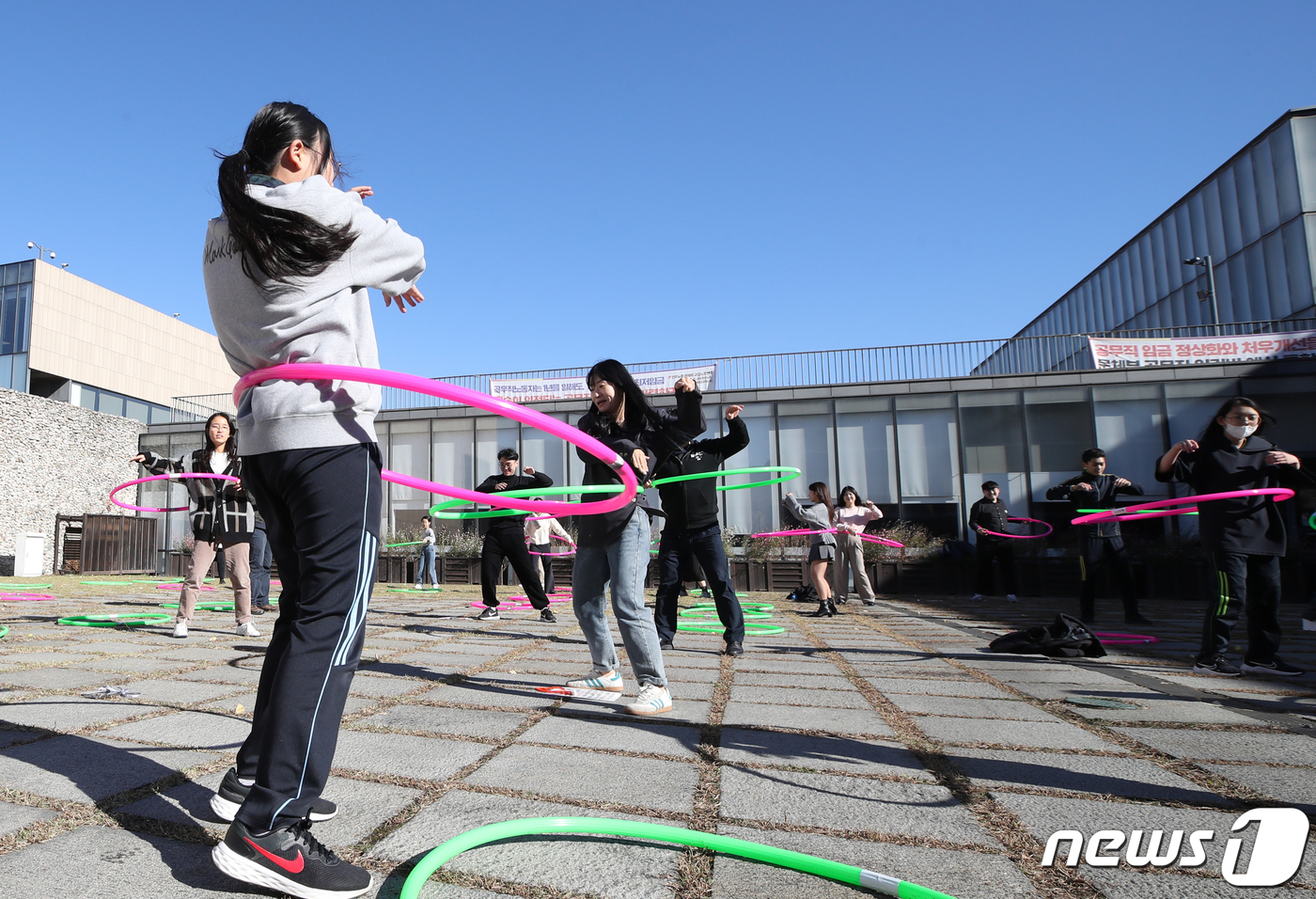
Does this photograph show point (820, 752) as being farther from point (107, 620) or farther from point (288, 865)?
point (107, 620)

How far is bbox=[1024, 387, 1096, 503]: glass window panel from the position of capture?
16.3 metres

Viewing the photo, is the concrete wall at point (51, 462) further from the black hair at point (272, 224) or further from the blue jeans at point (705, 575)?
the black hair at point (272, 224)

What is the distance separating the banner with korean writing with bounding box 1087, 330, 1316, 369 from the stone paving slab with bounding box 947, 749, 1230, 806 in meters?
16.9

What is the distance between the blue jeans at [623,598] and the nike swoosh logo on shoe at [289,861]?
1.79 meters

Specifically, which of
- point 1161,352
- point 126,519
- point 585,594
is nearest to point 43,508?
point 126,519

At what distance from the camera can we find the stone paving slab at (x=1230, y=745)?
251 cm

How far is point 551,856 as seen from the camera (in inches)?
63.7

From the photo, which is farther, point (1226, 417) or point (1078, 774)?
point (1226, 417)

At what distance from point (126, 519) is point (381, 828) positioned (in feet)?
74.6

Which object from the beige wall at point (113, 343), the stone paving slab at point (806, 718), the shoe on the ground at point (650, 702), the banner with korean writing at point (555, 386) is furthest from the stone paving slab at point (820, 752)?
the beige wall at point (113, 343)

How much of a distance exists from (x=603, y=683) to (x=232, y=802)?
196 centimetres

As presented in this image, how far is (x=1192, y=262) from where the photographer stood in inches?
1012

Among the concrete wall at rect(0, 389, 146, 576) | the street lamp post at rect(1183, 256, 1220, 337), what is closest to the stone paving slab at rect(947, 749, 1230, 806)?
the concrete wall at rect(0, 389, 146, 576)

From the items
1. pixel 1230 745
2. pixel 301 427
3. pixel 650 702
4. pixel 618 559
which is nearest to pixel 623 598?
pixel 618 559
